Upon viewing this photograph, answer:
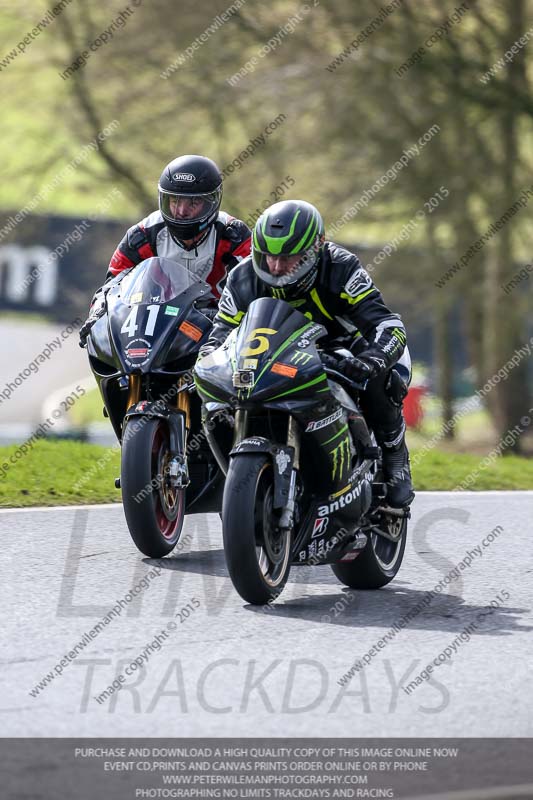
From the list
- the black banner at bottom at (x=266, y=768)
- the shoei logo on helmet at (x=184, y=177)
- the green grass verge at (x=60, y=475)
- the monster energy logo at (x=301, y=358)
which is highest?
the shoei logo on helmet at (x=184, y=177)

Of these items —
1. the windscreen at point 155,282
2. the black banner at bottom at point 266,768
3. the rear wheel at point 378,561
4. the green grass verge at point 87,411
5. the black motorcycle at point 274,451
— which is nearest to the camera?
the black banner at bottom at point 266,768

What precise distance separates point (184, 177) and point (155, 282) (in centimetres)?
79

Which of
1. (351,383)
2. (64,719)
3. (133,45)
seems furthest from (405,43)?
(64,719)

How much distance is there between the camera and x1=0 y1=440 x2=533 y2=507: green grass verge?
943 centimetres

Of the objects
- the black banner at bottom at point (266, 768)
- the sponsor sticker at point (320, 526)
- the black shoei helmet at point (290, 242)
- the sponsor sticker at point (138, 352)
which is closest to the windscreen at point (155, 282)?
the sponsor sticker at point (138, 352)

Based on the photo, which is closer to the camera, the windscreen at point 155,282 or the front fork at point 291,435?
the front fork at point 291,435

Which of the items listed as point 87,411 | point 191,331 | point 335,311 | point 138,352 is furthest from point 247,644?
point 87,411

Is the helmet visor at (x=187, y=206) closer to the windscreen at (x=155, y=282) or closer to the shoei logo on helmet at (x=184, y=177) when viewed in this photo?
the shoei logo on helmet at (x=184, y=177)

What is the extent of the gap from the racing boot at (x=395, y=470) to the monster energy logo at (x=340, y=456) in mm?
517

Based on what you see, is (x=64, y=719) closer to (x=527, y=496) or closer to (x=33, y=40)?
(x=527, y=496)

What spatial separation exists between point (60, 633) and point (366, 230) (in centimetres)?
2027

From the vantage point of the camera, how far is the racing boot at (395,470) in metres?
6.85

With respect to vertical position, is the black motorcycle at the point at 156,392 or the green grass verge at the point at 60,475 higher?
the black motorcycle at the point at 156,392

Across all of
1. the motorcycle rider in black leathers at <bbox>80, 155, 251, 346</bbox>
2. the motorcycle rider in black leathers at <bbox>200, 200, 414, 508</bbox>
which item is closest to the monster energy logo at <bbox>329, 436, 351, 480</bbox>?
the motorcycle rider in black leathers at <bbox>200, 200, 414, 508</bbox>
